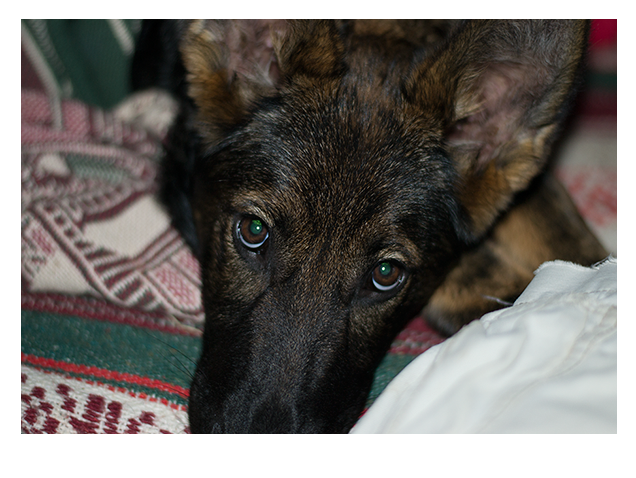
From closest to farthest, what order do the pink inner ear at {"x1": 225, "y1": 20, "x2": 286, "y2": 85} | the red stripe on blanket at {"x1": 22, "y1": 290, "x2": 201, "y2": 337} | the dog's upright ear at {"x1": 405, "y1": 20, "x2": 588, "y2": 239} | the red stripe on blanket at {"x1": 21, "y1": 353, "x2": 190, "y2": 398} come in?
the dog's upright ear at {"x1": 405, "y1": 20, "x2": 588, "y2": 239} → the red stripe on blanket at {"x1": 21, "y1": 353, "x2": 190, "y2": 398} → the pink inner ear at {"x1": 225, "y1": 20, "x2": 286, "y2": 85} → the red stripe on blanket at {"x1": 22, "y1": 290, "x2": 201, "y2": 337}

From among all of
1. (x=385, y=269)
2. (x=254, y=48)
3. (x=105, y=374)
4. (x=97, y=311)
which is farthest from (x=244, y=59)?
(x=105, y=374)

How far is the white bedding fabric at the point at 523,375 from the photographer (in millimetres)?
1281

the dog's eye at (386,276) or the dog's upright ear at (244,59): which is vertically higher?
the dog's upright ear at (244,59)

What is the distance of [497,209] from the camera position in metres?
2.19

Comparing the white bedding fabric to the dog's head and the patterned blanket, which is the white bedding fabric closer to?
the dog's head

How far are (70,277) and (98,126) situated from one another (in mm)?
1224

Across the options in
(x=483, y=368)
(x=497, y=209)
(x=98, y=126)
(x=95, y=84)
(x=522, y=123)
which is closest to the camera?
(x=483, y=368)

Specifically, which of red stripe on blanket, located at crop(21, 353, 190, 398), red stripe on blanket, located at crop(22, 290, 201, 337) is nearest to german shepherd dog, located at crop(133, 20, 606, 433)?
red stripe on blanket, located at crop(21, 353, 190, 398)

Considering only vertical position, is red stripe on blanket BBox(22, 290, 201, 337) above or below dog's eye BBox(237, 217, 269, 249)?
below

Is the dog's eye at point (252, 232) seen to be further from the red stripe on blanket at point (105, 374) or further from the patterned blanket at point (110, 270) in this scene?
the red stripe on blanket at point (105, 374)

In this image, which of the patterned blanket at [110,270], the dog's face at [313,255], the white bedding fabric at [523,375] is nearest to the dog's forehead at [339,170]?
the dog's face at [313,255]

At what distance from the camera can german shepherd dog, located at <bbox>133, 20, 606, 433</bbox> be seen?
1.80 metres
